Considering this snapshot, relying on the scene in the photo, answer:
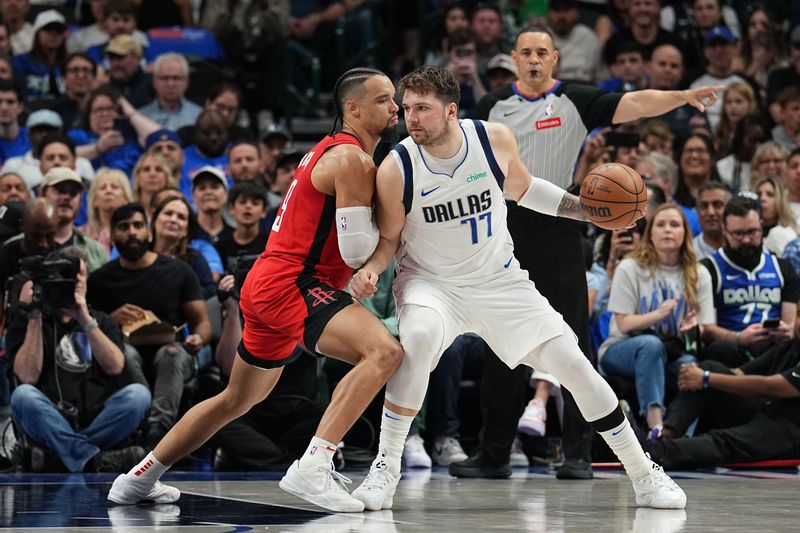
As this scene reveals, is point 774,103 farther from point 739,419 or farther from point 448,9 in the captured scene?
point 739,419

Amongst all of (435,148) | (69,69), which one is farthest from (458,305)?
(69,69)

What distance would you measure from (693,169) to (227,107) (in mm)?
4241

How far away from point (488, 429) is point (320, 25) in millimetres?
7679

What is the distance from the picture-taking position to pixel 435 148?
5.77 m

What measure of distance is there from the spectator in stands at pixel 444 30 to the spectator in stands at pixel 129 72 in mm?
2969

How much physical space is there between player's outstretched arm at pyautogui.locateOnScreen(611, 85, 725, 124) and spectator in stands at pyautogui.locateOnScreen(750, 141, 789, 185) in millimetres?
4259

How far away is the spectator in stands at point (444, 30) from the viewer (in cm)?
1333

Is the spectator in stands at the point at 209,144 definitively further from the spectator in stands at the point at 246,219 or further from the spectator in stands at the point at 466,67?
the spectator in stands at the point at 466,67

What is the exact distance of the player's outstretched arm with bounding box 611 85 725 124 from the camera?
21.5 feet

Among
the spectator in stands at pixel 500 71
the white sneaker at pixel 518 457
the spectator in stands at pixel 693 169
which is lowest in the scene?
the white sneaker at pixel 518 457

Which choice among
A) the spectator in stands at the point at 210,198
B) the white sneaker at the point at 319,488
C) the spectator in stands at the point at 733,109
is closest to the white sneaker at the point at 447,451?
the spectator in stands at the point at 210,198

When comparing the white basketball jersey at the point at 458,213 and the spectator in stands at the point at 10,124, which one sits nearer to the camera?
the white basketball jersey at the point at 458,213

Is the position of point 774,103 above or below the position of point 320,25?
below

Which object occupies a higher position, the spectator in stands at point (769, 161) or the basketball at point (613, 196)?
the spectator in stands at point (769, 161)
